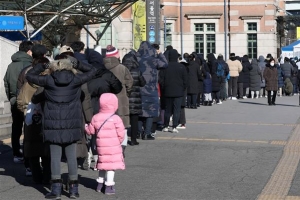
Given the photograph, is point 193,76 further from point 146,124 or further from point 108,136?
point 108,136

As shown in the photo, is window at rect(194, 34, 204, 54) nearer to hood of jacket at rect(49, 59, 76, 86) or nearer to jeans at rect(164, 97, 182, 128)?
jeans at rect(164, 97, 182, 128)

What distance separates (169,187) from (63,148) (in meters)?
1.56

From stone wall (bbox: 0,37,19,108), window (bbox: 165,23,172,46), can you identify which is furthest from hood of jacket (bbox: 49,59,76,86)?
window (bbox: 165,23,172,46)

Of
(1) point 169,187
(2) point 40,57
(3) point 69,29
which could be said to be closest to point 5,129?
(2) point 40,57

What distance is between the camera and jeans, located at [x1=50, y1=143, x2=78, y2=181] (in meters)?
9.34

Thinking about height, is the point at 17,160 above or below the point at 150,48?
below

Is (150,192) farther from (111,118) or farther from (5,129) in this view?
(5,129)

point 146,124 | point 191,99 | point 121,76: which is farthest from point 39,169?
point 191,99

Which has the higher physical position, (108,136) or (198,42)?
(198,42)

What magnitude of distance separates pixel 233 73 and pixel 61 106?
2336 cm

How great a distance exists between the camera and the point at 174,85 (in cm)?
1694

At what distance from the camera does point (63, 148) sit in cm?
950

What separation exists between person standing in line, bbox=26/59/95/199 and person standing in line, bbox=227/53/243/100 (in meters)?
23.0

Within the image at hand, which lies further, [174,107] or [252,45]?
[252,45]
